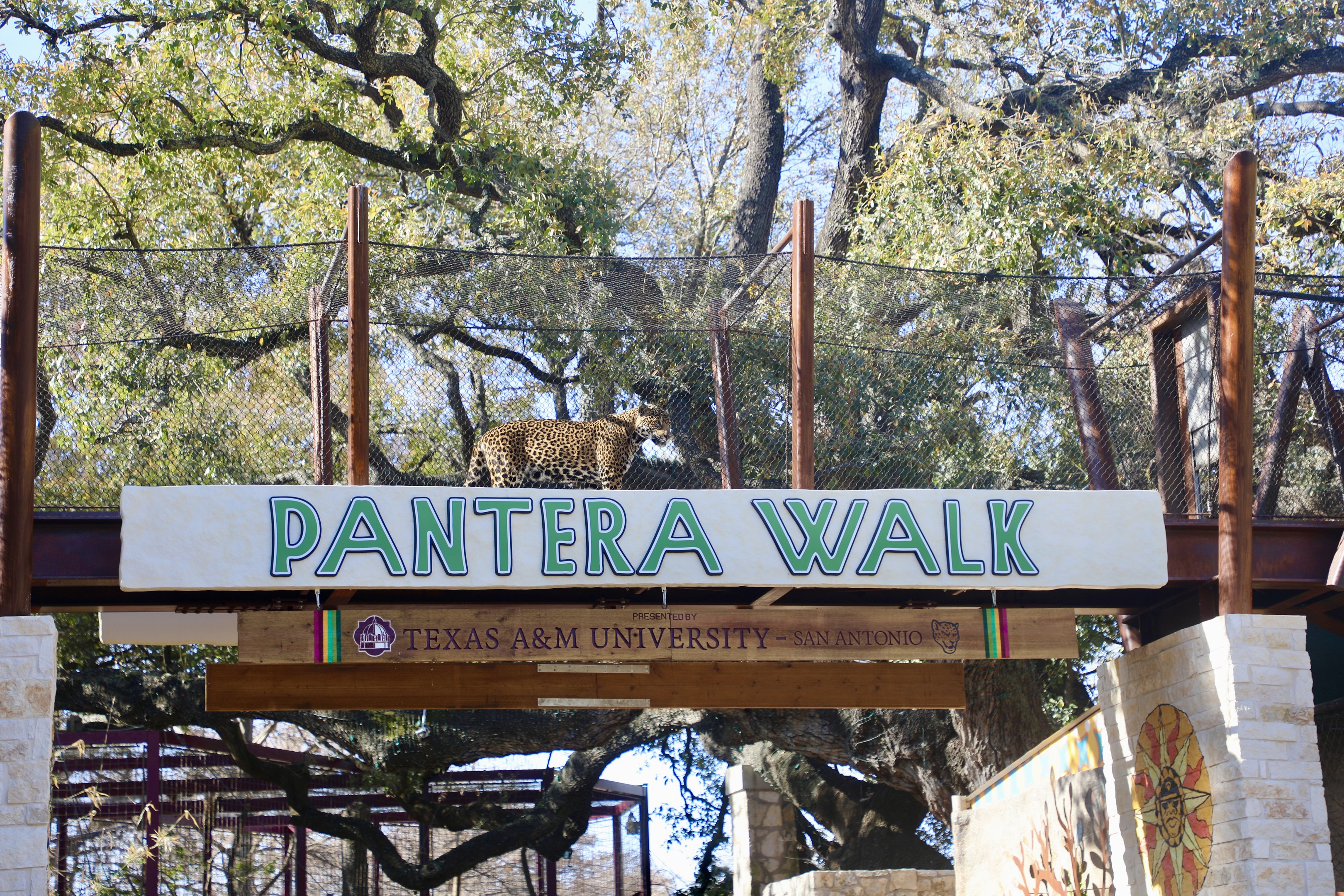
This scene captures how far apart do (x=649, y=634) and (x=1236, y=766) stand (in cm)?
336

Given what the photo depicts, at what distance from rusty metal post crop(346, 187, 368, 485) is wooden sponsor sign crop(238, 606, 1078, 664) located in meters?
0.94

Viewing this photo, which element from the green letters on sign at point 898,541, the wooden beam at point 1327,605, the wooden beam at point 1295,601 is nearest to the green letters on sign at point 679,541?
the green letters on sign at point 898,541

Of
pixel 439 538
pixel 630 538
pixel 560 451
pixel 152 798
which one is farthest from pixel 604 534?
pixel 152 798

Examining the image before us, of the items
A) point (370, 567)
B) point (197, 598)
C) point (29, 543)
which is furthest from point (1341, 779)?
point (29, 543)

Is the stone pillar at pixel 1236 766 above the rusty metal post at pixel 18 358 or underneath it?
underneath

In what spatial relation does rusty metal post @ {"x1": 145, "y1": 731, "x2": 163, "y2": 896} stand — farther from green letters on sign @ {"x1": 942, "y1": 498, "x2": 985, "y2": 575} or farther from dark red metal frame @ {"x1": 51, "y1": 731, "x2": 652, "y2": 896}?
green letters on sign @ {"x1": 942, "y1": 498, "x2": 985, "y2": 575}

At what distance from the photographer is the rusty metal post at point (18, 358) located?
675 cm

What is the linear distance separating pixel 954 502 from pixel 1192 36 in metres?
11.7

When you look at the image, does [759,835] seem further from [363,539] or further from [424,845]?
[363,539]

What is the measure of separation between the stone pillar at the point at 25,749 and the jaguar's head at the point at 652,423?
172 inches

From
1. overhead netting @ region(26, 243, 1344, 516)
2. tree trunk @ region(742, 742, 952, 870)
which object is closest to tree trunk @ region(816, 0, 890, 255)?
tree trunk @ region(742, 742, 952, 870)

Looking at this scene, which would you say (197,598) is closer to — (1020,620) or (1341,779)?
(1020,620)

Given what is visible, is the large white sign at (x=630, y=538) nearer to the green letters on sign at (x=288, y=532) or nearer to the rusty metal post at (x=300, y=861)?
the green letters on sign at (x=288, y=532)

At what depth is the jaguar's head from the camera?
9820mm
